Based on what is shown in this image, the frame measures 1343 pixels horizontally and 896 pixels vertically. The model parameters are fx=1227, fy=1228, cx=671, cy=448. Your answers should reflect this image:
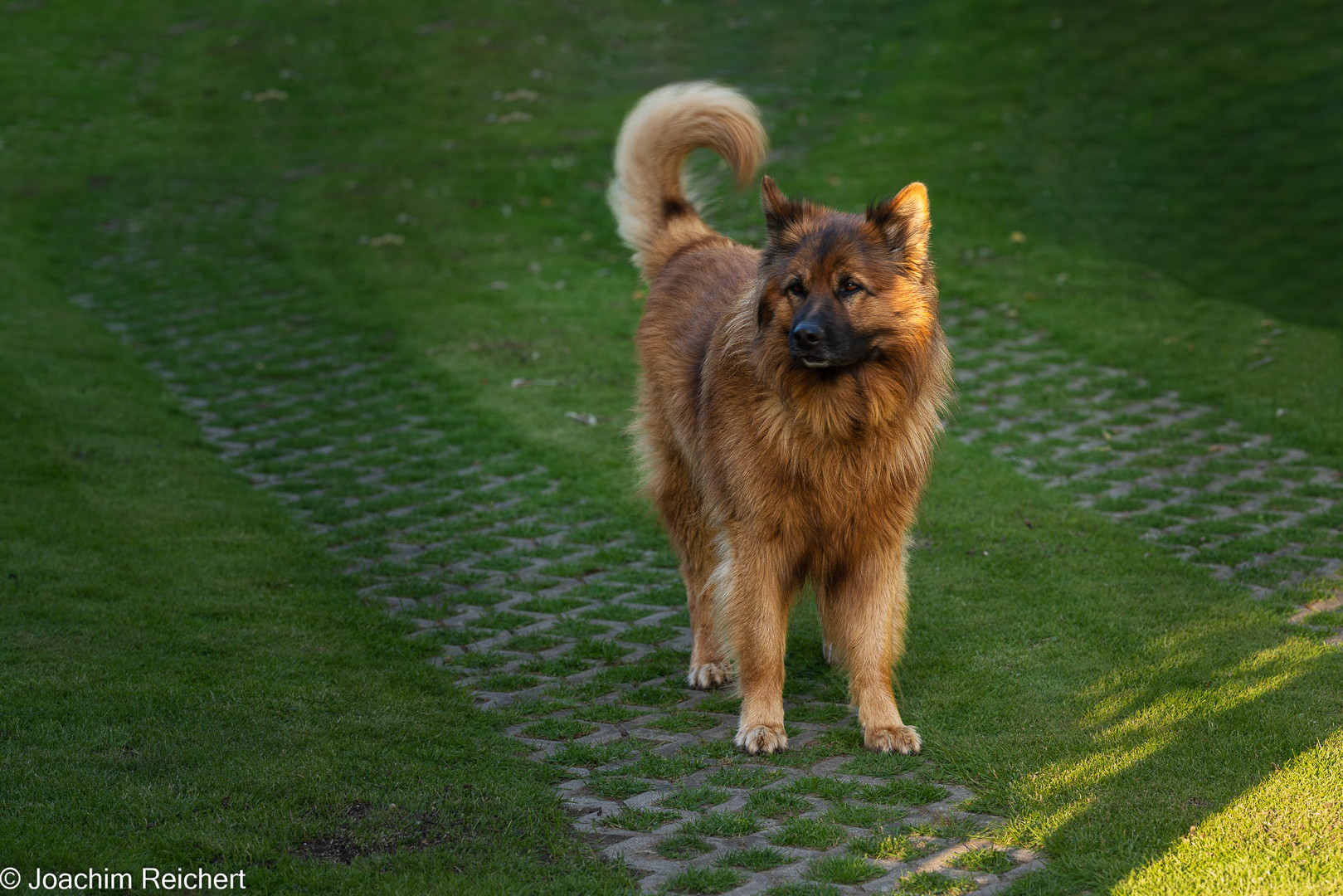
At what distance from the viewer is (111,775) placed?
190 inches

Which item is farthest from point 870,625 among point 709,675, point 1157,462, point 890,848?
point 1157,462

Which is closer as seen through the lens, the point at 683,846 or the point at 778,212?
the point at 683,846

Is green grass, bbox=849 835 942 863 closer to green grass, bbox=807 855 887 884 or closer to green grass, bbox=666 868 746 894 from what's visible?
green grass, bbox=807 855 887 884

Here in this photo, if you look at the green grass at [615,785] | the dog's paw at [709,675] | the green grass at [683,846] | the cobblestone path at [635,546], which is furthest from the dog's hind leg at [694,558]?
the green grass at [683,846]

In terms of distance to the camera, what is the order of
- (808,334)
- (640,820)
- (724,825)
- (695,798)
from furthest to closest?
(808,334)
(695,798)
(640,820)
(724,825)

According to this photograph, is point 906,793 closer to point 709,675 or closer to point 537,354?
point 709,675

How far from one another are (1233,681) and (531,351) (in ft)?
27.9

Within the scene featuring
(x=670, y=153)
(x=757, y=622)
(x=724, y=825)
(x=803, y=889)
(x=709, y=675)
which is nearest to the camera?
(x=803, y=889)

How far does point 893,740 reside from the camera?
17.6ft

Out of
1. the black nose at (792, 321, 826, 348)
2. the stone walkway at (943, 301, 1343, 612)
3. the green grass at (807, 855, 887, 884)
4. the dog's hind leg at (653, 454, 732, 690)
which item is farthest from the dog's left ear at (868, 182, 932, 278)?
the stone walkway at (943, 301, 1343, 612)

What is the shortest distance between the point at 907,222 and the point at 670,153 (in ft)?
7.88

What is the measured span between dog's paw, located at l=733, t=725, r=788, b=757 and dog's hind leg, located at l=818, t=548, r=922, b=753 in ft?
1.23

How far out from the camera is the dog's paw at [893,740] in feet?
17.5

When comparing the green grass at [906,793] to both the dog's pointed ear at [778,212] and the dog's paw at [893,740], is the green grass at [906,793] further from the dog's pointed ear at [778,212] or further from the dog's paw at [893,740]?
the dog's pointed ear at [778,212]
